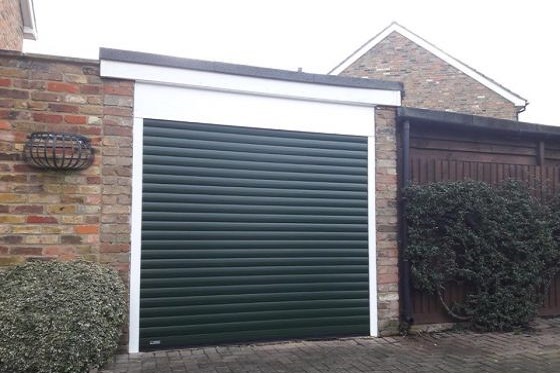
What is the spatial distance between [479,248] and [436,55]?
13232mm

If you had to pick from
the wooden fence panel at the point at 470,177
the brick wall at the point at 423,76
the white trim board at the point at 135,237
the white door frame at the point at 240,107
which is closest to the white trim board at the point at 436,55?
the brick wall at the point at 423,76

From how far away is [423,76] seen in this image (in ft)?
58.6

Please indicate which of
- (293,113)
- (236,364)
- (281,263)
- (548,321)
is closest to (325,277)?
(281,263)

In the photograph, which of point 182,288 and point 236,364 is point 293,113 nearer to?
point 182,288

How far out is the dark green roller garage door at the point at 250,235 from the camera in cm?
→ 514

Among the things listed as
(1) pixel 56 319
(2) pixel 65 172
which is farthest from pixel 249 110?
(1) pixel 56 319

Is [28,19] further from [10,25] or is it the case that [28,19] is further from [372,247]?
[372,247]

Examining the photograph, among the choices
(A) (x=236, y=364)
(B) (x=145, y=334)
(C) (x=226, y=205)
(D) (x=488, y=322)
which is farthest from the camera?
(D) (x=488, y=322)

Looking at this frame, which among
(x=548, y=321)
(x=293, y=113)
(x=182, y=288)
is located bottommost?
(x=548, y=321)

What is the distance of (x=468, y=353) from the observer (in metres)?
5.23

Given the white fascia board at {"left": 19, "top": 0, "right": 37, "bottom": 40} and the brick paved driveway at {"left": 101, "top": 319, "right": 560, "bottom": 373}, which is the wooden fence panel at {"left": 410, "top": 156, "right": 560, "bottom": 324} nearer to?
the brick paved driveway at {"left": 101, "top": 319, "right": 560, "bottom": 373}

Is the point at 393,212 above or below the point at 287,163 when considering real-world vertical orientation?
below

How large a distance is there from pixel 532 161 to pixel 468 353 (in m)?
3.41

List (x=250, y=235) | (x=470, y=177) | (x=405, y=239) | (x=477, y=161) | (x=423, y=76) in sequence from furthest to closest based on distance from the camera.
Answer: (x=423, y=76), (x=477, y=161), (x=470, y=177), (x=405, y=239), (x=250, y=235)
